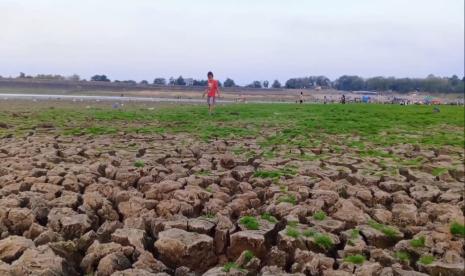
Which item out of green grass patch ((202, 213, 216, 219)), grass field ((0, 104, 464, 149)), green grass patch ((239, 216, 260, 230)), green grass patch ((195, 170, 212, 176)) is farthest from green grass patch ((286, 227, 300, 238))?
grass field ((0, 104, 464, 149))

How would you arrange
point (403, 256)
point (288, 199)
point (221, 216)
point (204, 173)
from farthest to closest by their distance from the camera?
point (204, 173), point (288, 199), point (221, 216), point (403, 256)

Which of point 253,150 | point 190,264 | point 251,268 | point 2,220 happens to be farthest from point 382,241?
point 253,150

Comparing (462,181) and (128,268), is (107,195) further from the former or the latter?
(462,181)

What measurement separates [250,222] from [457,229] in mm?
2221

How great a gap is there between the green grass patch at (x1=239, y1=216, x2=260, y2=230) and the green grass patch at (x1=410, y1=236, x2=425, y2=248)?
4.95ft

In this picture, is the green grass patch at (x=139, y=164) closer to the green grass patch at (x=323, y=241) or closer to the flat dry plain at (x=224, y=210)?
the flat dry plain at (x=224, y=210)

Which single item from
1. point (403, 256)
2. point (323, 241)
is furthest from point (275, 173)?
point (403, 256)

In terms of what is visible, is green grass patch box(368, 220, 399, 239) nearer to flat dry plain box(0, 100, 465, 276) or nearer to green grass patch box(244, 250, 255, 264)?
flat dry plain box(0, 100, 465, 276)

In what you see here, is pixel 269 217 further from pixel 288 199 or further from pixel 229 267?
pixel 229 267

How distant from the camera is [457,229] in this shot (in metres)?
5.11

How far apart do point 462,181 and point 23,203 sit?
6.22m

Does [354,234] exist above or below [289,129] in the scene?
below

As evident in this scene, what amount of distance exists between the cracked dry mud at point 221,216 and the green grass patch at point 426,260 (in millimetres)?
17

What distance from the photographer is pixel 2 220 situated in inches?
185
